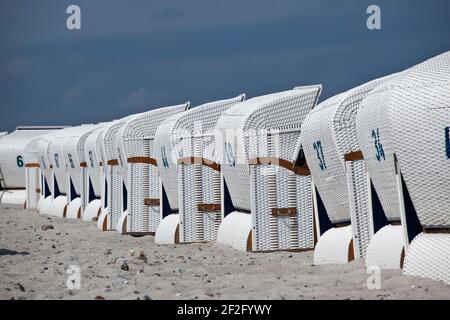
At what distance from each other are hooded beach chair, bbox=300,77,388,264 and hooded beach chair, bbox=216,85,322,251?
31.8 inches

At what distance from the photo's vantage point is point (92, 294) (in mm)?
10695

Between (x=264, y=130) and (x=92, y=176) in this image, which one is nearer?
(x=264, y=130)

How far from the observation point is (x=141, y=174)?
20109mm

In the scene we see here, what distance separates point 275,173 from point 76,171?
13.9 metres

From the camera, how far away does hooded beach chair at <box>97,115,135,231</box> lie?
22.0 m

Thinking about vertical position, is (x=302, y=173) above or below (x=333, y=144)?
below

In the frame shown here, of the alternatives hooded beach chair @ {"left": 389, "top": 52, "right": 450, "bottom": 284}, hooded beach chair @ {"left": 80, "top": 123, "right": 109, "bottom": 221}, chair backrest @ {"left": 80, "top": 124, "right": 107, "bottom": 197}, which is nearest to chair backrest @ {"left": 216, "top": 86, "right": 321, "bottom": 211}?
hooded beach chair @ {"left": 389, "top": 52, "right": 450, "bottom": 284}

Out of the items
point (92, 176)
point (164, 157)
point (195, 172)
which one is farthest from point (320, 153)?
point (92, 176)

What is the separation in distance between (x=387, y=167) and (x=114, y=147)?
11866 mm

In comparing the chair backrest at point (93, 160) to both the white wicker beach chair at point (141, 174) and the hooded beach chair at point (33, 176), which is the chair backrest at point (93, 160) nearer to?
the white wicker beach chair at point (141, 174)

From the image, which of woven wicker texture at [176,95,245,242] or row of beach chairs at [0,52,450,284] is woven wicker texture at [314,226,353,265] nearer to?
row of beach chairs at [0,52,450,284]

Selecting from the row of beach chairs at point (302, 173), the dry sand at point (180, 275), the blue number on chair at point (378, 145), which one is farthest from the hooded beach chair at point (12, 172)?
the blue number on chair at point (378, 145)

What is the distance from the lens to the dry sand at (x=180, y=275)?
398 inches

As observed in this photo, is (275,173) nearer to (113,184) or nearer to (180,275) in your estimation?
(180,275)
